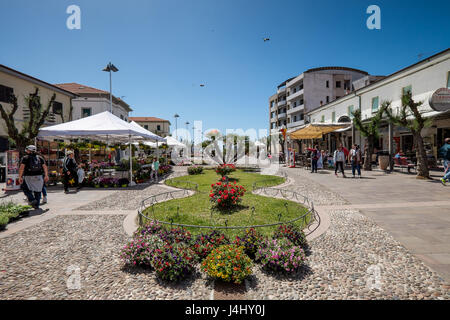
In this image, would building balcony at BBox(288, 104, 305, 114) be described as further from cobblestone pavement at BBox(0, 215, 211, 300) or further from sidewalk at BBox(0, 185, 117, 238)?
cobblestone pavement at BBox(0, 215, 211, 300)

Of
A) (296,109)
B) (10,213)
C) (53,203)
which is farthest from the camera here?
(296,109)

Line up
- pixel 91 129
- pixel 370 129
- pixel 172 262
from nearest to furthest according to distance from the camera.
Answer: pixel 172 262, pixel 91 129, pixel 370 129

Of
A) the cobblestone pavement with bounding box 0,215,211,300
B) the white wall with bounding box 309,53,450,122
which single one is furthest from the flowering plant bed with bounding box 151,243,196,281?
the white wall with bounding box 309,53,450,122

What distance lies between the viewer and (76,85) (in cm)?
4044

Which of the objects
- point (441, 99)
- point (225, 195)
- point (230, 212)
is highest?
point (441, 99)

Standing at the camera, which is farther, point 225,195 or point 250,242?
point 225,195

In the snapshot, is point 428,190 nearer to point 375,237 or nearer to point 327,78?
point 375,237

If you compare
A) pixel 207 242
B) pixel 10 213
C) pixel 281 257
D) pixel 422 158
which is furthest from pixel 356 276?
pixel 422 158

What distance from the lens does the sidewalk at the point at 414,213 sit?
3980mm

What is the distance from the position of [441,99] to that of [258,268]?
14.3 meters

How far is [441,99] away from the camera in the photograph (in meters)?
11.8

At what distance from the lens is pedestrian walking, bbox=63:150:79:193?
9.90 metres

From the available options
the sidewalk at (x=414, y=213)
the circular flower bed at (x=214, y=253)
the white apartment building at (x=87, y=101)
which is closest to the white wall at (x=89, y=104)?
the white apartment building at (x=87, y=101)

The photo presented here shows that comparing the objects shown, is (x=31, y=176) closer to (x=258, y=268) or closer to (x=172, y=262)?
(x=172, y=262)
